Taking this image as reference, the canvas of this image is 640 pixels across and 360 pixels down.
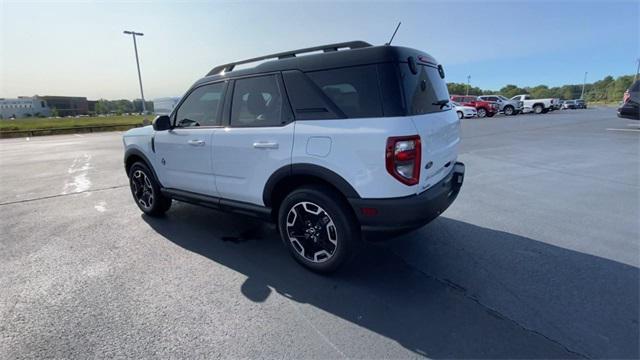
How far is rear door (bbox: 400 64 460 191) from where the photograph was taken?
251 centimetres

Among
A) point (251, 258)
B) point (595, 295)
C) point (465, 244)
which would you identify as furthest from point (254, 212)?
point (595, 295)

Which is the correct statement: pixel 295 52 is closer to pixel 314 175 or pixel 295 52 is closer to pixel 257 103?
pixel 257 103

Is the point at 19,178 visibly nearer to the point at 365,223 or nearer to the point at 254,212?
the point at 254,212

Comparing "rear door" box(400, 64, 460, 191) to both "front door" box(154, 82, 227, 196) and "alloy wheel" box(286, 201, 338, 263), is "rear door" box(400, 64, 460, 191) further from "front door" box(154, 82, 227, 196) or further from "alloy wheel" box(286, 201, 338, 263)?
"front door" box(154, 82, 227, 196)

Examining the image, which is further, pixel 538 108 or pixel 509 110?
pixel 538 108

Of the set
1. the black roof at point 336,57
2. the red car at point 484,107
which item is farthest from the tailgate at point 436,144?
the red car at point 484,107

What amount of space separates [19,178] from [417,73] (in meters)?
9.57

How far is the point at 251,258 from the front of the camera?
133 inches

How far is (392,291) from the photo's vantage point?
2.71 m

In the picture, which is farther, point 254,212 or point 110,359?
point 254,212

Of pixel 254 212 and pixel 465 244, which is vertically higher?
pixel 254 212

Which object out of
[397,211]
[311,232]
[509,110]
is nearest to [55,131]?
[311,232]

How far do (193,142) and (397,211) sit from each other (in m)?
2.50

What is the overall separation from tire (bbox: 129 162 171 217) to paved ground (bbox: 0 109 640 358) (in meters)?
0.18
